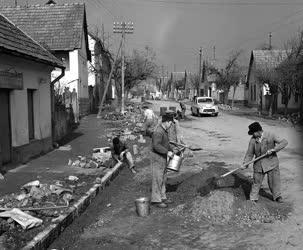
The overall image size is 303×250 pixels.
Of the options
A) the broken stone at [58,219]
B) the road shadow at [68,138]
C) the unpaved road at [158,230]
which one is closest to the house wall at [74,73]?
the road shadow at [68,138]

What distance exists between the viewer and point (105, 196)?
9.34m

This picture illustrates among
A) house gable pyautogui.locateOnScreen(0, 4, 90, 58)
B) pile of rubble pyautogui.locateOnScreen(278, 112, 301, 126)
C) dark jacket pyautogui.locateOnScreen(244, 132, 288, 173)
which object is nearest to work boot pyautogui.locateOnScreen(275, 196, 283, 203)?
dark jacket pyautogui.locateOnScreen(244, 132, 288, 173)

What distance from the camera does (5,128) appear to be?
11672 millimetres

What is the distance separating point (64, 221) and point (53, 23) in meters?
28.3

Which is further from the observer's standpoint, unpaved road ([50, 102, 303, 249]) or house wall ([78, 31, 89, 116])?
house wall ([78, 31, 89, 116])

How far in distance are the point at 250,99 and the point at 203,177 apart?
4873cm

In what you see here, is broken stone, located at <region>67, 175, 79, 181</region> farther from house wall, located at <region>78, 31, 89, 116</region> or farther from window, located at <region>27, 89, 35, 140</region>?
house wall, located at <region>78, 31, 89, 116</region>

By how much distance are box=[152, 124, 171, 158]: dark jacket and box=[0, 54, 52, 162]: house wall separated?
199 inches

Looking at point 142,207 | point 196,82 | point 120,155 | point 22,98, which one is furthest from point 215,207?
point 196,82

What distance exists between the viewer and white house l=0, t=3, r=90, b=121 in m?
31.5

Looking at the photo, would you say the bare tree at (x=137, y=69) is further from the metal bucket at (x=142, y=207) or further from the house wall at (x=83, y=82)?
the metal bucket at (x=142, y=207)

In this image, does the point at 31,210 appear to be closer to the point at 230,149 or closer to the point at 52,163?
the point at 52,163

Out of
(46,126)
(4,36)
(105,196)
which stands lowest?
(105,196)

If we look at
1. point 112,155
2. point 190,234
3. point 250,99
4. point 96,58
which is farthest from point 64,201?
point 250,99
